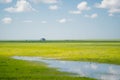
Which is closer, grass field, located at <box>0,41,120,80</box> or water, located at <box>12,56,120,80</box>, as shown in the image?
grass field, located at <box>0,41,120,80</box>

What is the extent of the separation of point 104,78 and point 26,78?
19.5ft

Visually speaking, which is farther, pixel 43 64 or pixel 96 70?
pixel 43 64

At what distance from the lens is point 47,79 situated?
20656 mm

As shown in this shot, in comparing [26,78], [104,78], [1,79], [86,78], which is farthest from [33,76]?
[104,78]

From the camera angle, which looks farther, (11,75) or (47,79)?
(11,75)

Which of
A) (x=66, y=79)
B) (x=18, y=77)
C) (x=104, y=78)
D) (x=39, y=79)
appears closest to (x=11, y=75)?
(x=18, y=77)

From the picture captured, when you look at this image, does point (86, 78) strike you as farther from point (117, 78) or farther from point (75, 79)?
point (117, 78)

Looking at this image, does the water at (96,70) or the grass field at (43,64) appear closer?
the grass field at (43,64)

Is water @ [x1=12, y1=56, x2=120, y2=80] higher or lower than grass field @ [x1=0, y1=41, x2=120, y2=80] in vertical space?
lower

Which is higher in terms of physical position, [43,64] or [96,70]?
[43,64]

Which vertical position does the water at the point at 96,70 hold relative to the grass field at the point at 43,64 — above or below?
below

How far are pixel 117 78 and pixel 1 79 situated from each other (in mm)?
8775

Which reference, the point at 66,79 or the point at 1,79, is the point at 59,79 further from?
the point at 1,79

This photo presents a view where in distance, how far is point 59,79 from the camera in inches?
816
